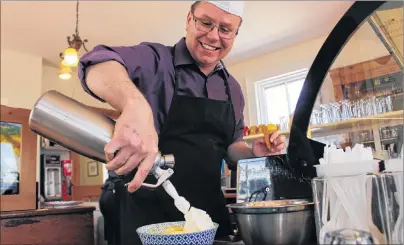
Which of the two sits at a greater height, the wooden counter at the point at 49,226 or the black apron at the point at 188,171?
the black apron at the point at 188,171

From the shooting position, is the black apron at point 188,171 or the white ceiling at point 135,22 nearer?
the black apron at point 188,171

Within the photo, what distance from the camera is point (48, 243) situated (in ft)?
5.36

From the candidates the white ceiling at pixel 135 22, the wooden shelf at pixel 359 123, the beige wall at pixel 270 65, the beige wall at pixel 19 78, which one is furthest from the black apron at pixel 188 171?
the beige wall at pixel 19 78

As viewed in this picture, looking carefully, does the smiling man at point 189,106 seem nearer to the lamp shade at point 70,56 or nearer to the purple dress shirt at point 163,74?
the purple dress shirt at point 163,74

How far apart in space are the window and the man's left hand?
3.04 meters

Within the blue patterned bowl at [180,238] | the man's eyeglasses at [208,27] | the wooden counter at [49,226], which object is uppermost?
the man's eyeglasses at [208,27]

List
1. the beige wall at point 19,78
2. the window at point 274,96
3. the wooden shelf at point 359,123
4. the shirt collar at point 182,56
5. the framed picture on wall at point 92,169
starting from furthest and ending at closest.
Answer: the framed picture on wall at point 92,169
the window at point 274,96
the beige wall at point 19,78
the shirt collar at point 182,56
the wooden shelf at point 359,123

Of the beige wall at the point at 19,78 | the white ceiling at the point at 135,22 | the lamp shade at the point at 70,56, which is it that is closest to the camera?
the lamp shade at the point at 70,56

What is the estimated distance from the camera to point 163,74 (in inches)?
43.4

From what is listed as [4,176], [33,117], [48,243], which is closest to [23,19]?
[4,176]

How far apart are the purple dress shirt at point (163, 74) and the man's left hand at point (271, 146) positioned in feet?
0.78

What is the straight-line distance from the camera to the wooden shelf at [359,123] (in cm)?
69

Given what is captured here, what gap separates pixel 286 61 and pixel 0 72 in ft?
10.6

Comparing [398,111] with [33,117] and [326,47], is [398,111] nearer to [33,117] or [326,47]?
[326,47]
